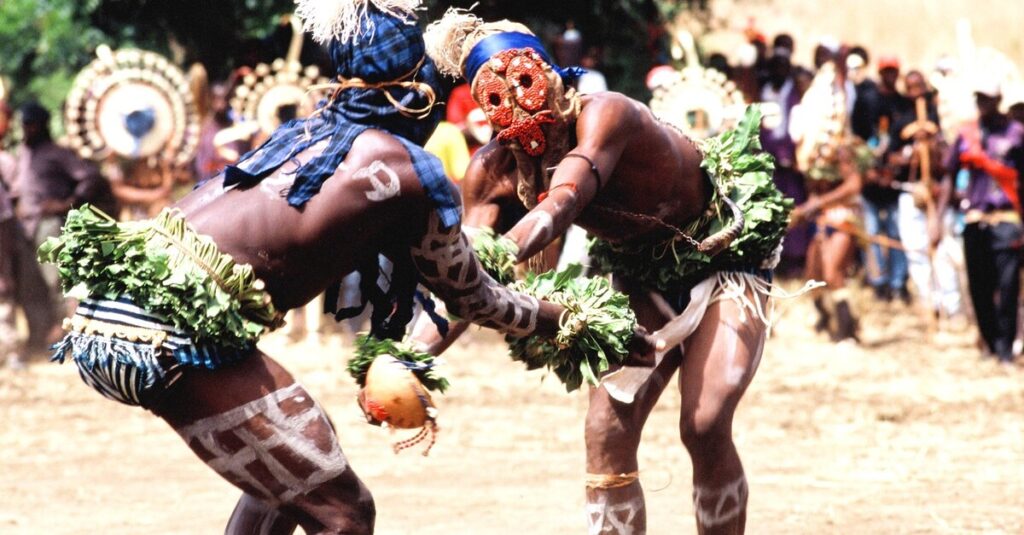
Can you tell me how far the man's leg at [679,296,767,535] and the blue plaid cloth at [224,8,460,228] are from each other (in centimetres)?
150

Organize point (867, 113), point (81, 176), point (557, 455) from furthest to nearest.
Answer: point (867, 113) → point (81, 176) → point (557, 455)

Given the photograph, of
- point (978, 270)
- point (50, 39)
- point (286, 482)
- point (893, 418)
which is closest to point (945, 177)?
point (978, 270)

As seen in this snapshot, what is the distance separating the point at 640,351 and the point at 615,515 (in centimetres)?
89

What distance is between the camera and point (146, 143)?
12.5m

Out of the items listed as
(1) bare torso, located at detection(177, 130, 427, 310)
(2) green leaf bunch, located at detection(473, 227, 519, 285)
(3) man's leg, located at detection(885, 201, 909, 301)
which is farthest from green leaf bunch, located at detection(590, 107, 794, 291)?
(3) man's leg, located at detection(885, 201, 909, 301)

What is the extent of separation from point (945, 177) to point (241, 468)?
32.0 feet

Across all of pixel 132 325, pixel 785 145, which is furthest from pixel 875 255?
pixel 132 325

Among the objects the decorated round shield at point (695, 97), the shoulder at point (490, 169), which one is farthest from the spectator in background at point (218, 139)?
the shoulder at point (490, 169)

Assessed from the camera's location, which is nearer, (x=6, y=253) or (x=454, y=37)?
(x=454, y=37)

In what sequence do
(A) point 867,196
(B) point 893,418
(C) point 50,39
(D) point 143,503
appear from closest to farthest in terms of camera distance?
(D) point 143,503 < (B) point 893,418 < (A) point 867,196 < (C) point 50,39

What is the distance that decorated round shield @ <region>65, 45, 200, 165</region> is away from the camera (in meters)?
12.3

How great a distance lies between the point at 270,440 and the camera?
12.9ft

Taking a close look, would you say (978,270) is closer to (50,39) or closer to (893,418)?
(893,418)

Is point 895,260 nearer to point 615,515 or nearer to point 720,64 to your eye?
point 720,64
